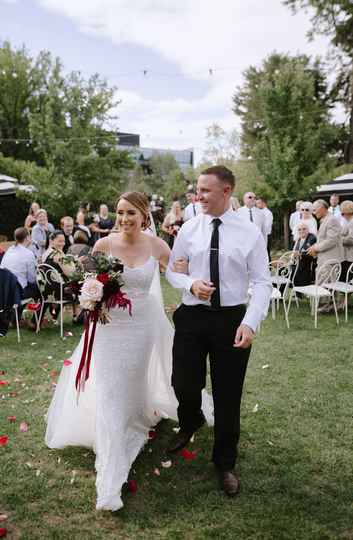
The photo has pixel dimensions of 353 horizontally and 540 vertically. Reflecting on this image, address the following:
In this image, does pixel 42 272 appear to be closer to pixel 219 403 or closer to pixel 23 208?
pixel 219 403

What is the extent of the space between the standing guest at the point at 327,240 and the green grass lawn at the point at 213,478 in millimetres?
3073

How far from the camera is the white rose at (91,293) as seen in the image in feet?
9.92

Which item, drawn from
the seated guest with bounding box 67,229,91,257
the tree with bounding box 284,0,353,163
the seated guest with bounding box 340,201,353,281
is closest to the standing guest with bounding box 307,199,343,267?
the seated guest with bounding box 340,201,353,281

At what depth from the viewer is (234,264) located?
304 centimetres

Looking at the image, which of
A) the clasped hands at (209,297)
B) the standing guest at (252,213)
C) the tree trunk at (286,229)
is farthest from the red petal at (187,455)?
the tree trunk at (286,229)

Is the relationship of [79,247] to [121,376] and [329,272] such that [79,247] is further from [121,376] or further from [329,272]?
[121,376]

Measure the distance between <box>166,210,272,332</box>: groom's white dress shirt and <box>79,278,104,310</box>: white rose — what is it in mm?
→ 504

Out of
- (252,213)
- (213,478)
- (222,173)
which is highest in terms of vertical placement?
(222,173)

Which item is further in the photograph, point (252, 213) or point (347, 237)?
point (252, 213)

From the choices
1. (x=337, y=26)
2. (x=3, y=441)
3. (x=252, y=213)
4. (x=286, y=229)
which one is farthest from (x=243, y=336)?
(x=337, y=26)

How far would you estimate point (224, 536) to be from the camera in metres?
2.65

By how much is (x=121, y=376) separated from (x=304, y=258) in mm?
6056

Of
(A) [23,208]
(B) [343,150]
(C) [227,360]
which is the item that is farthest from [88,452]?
(B) [343,150]

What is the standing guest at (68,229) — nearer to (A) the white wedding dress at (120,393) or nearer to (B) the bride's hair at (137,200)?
(A) the white wedding dress at (120,393)
